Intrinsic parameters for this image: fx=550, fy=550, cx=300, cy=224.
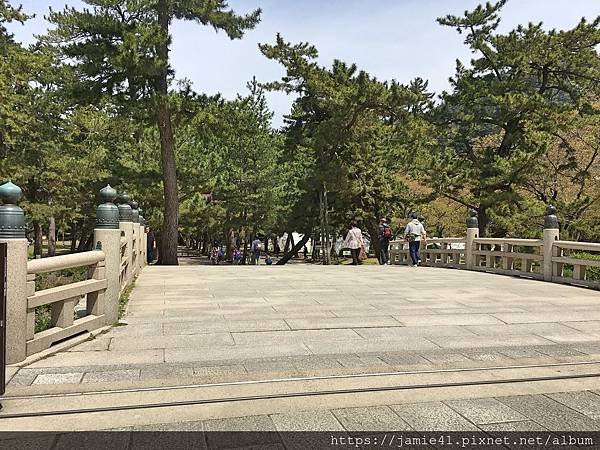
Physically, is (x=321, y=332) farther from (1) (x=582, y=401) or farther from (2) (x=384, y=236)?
(2) (x=384, y=236)

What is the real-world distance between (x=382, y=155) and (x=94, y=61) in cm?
1543

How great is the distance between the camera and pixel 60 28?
19562 millimetres

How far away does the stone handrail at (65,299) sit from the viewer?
520 centimetres

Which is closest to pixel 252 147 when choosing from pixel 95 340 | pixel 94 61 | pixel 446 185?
pixel 446 185

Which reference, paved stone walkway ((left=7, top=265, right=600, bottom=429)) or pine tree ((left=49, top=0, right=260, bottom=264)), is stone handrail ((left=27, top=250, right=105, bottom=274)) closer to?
paved stone walkway ((left=7, top=265, right=600, bottom=429))

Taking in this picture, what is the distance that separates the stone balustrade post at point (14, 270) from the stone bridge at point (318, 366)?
0.09m

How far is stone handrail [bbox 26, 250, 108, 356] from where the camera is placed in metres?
5.20

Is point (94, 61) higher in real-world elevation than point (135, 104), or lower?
higher

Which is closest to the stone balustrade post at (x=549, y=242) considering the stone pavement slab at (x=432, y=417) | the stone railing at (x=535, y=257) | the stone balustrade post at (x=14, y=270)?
the stone railing at (x=535, y=257)

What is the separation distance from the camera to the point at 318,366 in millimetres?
5137

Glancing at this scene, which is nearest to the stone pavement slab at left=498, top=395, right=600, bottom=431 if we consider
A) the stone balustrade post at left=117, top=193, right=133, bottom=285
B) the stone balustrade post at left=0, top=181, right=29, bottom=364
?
the stone balustrade post at left=0, top=181, right=29, bottom=364

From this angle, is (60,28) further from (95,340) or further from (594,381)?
(594,381)

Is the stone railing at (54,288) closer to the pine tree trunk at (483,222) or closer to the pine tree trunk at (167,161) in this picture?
the pine tree trunk at (167,161)

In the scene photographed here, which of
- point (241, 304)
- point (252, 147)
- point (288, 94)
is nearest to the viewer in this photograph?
point (241, 304)
